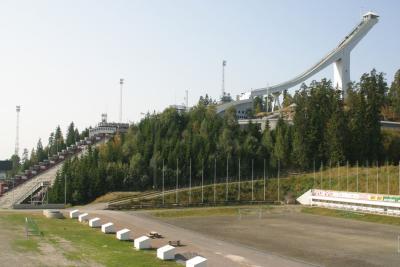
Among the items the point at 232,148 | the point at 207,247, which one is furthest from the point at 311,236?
the point at 232,148

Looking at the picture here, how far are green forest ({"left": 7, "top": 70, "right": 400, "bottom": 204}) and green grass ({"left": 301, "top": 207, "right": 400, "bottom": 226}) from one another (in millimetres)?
24841

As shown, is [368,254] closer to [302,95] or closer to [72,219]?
[72,219]

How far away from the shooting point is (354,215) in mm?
67625

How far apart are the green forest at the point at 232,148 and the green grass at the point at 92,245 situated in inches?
1494

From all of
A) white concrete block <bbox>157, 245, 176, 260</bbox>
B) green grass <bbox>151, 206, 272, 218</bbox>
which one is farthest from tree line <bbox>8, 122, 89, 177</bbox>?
white concrete block <bbox>157, 245, 176, 260</bbox>

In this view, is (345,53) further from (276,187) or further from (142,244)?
(142,244)

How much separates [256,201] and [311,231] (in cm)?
3258

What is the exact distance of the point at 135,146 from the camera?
10294 centimetres

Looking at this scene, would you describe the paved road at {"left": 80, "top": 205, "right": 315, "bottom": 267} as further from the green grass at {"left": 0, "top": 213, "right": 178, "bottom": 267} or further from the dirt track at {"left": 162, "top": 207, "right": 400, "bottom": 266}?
the green grass at {"left": 0, "top": 213, "right": 178, "bottom": 267}

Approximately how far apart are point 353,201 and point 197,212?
71.4 ft

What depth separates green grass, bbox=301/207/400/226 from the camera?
6221cm

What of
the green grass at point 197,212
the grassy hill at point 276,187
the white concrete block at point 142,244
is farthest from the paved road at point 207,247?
the grassy hill at point 276,187

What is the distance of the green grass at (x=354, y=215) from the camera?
6221 cm

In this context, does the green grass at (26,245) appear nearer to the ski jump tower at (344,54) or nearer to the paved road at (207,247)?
the paved road at (207,247)
